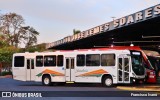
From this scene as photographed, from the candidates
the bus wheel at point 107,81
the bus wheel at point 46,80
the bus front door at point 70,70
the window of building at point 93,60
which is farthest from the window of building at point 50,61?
the bus wheel at point 107,81

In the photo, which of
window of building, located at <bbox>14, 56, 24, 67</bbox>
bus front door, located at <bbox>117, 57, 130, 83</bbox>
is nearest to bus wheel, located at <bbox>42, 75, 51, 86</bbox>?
window of building, located at <bbox>14, 56, 24, 67</bbox>

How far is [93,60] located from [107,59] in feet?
3.93

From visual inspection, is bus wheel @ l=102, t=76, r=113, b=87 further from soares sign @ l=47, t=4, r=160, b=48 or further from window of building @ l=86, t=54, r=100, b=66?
soares sign @ l=47, t=4, r=160, b=48

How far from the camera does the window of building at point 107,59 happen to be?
29.9m

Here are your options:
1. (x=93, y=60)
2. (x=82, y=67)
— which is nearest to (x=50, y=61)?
(x=82, y=67)

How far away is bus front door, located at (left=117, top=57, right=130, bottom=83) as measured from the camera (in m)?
29.1

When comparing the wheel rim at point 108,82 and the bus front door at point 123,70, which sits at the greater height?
the bus front door at point 123,70

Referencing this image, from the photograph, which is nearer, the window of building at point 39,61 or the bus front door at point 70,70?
the bus front door at point 70,70

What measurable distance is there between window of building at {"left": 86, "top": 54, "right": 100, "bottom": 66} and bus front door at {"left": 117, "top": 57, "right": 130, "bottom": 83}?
6.10 feet

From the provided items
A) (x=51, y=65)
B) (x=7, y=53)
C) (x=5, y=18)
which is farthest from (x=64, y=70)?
(x=5, y=18)

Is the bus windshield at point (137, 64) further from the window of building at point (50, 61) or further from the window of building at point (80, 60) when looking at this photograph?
the window of building at point (50, 61)

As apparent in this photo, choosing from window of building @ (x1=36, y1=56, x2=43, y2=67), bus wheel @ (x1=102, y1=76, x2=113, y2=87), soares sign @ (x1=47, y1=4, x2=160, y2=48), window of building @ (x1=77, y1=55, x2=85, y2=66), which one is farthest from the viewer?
window of building @ (x1=36, y1=56, x2=43, y2=67)

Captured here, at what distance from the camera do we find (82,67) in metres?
31.4

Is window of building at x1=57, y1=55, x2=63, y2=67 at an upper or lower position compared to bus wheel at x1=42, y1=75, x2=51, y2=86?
upper
